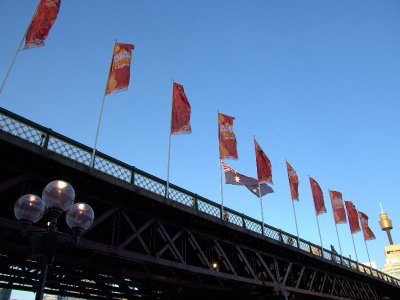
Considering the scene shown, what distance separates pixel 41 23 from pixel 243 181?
43.5ft

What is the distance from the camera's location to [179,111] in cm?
1909

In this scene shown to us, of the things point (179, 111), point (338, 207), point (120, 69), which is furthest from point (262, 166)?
point (120, 69)

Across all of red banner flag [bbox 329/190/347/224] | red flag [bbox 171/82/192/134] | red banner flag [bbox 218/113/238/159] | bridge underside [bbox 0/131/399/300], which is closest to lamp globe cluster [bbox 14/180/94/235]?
bridge underside [bbox 0/131/399/300]

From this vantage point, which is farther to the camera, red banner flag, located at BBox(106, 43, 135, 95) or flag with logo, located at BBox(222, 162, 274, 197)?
flag with logo, located at BBox(222, 162, 274, 197)

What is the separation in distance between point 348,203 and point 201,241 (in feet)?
62.8

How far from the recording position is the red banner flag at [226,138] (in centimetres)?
2086

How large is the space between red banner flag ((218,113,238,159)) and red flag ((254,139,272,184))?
2644 millimetres

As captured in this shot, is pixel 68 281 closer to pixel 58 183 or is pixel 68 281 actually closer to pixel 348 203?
pixel 58 183

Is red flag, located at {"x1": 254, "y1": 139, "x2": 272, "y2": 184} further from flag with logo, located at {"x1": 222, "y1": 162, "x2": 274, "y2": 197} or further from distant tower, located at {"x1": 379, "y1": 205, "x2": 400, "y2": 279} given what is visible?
distant tower, located at {"x1": 379, "y1": 205, "x2": 400, "y2": 279}

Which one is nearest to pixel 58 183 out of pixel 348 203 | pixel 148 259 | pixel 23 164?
pixel 23 164

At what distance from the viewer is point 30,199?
7203 mm

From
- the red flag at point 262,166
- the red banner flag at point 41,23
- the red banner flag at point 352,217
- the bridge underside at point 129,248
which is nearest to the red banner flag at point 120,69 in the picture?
the red banner flag at point 41,23

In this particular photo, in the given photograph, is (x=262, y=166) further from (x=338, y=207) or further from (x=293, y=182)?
(x=338, y=207)

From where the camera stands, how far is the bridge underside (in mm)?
11398
